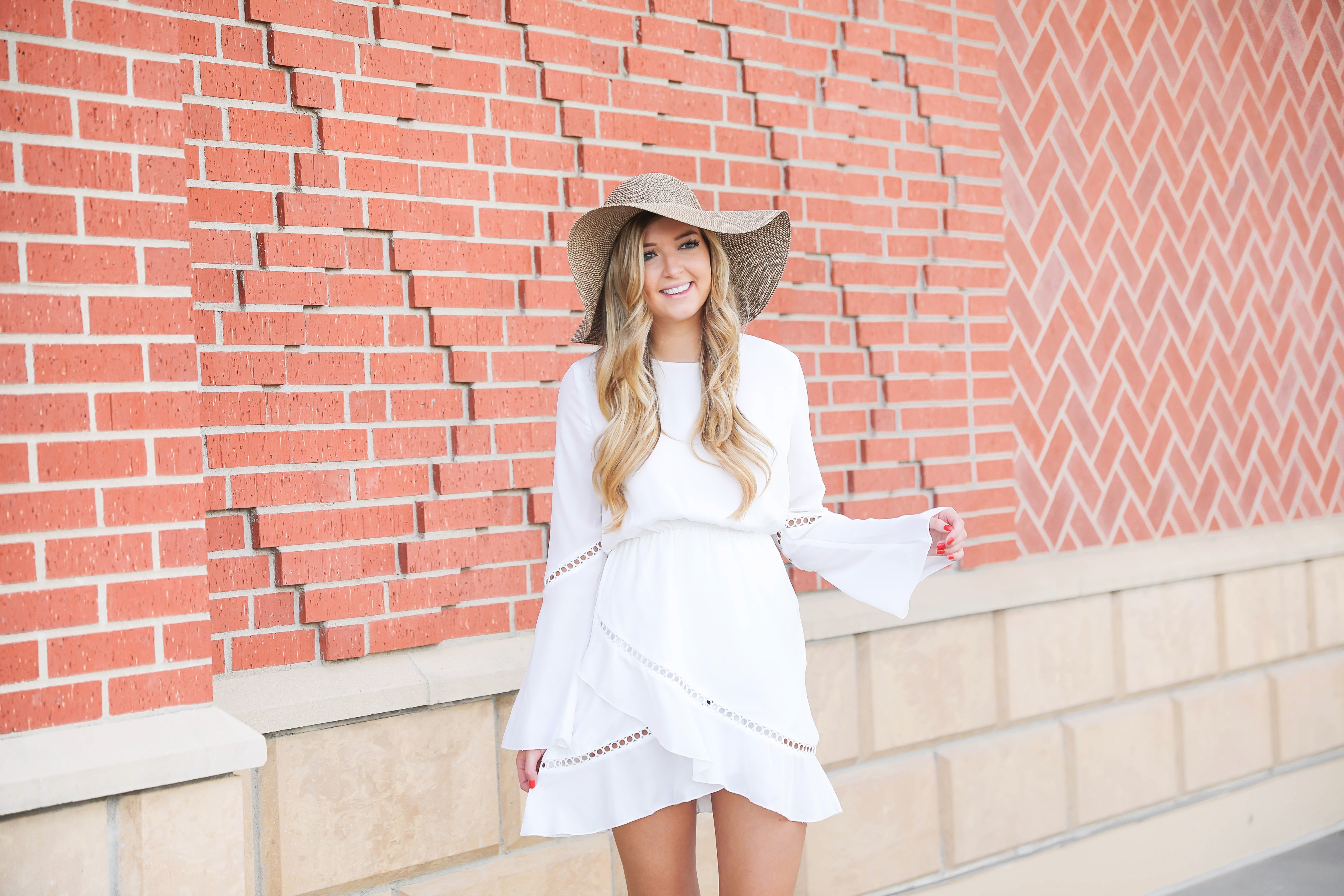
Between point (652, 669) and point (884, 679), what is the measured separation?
1.59 metres

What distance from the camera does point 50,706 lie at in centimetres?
188

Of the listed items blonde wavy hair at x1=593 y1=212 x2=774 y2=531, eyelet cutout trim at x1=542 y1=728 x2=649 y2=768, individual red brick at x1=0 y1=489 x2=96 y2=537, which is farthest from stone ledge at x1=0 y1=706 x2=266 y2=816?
blonde wavy hair at x1=593 y1=212 x2=774 y2=531

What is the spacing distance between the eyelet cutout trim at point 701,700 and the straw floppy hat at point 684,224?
27.1 inches

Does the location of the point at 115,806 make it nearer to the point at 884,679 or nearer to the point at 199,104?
the point at 199,104

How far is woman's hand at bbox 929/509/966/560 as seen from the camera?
2.08 meters

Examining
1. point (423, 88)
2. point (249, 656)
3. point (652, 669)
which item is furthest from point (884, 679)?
point (423, 88)

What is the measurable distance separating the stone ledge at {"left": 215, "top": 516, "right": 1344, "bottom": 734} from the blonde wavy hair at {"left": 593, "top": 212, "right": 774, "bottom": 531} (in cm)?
78

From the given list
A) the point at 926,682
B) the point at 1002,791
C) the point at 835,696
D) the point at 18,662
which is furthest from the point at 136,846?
the point at 1002,791

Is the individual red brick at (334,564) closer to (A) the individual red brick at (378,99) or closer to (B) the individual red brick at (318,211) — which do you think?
(B) the individual red brick at (318,211)

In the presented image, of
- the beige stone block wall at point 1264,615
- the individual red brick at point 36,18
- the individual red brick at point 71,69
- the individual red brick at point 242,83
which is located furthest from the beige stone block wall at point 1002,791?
the individual red brick at point 36,18

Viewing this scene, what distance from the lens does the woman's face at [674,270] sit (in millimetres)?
2137

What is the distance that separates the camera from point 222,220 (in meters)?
2.41

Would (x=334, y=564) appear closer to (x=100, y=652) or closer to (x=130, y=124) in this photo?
(x=100, y=652)

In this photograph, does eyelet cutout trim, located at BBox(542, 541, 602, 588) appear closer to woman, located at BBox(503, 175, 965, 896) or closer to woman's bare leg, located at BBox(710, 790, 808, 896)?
woman, located at BBox(503, 175, 965, 896)
